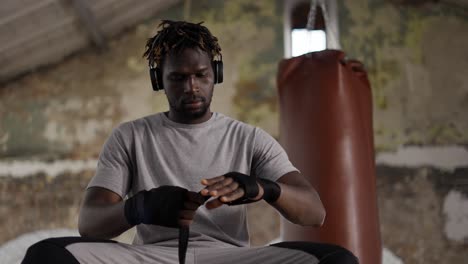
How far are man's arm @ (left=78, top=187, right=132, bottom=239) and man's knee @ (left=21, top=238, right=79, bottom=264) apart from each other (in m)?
0.16

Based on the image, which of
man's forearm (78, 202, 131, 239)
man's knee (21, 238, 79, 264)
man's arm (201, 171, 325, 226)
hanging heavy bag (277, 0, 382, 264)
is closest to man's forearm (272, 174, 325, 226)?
man's arm (201, 171, 325, 226)

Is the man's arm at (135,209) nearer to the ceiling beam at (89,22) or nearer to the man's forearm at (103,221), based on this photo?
the man's forearm at (103,221)

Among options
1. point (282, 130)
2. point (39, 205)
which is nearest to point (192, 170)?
point (282, 130)

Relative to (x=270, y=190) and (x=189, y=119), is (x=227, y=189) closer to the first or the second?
(x=270, y=190)

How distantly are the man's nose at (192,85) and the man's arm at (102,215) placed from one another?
0.32 metres

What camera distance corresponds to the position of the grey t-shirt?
5.56ft

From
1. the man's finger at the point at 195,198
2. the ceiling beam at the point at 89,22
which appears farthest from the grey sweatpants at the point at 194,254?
the ceiling beam at the point at 89,22

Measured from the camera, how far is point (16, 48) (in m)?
5.39

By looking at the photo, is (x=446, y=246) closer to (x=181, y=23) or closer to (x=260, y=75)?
(x=260, y=75)

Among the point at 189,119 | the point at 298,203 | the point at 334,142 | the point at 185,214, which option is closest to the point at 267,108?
the point at 334,142

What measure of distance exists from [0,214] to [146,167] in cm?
413

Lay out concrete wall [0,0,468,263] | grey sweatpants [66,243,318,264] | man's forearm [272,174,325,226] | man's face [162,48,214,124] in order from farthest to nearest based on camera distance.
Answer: concrete wall [0,0,468,263] → man's face [162,48,214,124] → man's forearm [272,174,325,226] → grey sweatpants [66,243,318,264]

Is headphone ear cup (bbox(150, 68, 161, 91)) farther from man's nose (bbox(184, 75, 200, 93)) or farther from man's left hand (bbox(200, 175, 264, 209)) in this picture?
man's left hand (bbox(200, 175, 264, 209))

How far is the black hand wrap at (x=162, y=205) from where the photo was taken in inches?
55.7
